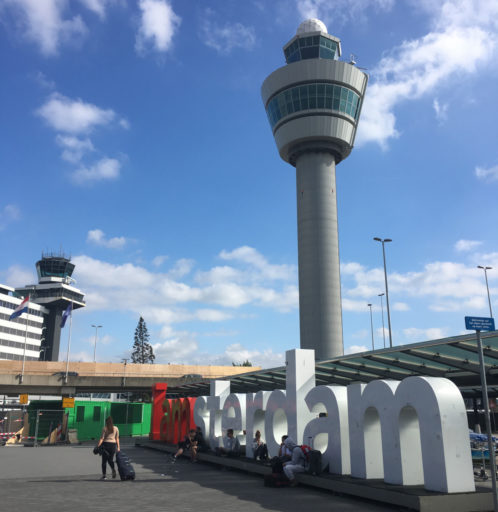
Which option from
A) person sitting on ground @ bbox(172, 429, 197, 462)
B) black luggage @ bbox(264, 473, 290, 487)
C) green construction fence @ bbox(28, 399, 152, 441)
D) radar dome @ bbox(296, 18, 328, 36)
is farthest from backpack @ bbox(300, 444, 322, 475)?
radar dome @ bbox(296, 18, 328, 36)

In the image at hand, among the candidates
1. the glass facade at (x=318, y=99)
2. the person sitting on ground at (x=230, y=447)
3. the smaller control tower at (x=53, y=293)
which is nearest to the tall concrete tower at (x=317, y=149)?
the glass facade at (x=318, y=99)

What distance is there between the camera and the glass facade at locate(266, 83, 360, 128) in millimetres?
62188

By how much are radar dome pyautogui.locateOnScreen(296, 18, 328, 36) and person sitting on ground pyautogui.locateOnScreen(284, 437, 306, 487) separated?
62733 millimetres

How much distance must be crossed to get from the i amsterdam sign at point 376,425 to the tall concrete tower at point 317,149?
130 feet

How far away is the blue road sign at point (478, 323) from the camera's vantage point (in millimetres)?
9930

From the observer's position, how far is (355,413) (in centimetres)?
1387

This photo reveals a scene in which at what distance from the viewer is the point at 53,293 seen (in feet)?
421

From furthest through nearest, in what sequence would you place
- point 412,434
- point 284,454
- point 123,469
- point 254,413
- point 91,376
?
point 91,376 → point 254,413 → point 123,469 → point 284,454 → point 412,434

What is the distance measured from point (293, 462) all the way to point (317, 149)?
171 feet

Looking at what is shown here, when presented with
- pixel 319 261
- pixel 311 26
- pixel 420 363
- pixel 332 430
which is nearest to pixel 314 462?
pixel 332 430

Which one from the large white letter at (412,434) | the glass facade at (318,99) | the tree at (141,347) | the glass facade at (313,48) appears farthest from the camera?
the tree at (141,347)

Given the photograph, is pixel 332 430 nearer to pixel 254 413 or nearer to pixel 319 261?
pixel 254 413

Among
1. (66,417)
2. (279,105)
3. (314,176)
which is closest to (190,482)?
(66,417)

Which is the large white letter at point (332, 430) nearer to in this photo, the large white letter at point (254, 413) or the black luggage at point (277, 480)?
the black luggage at point (277, 480)
